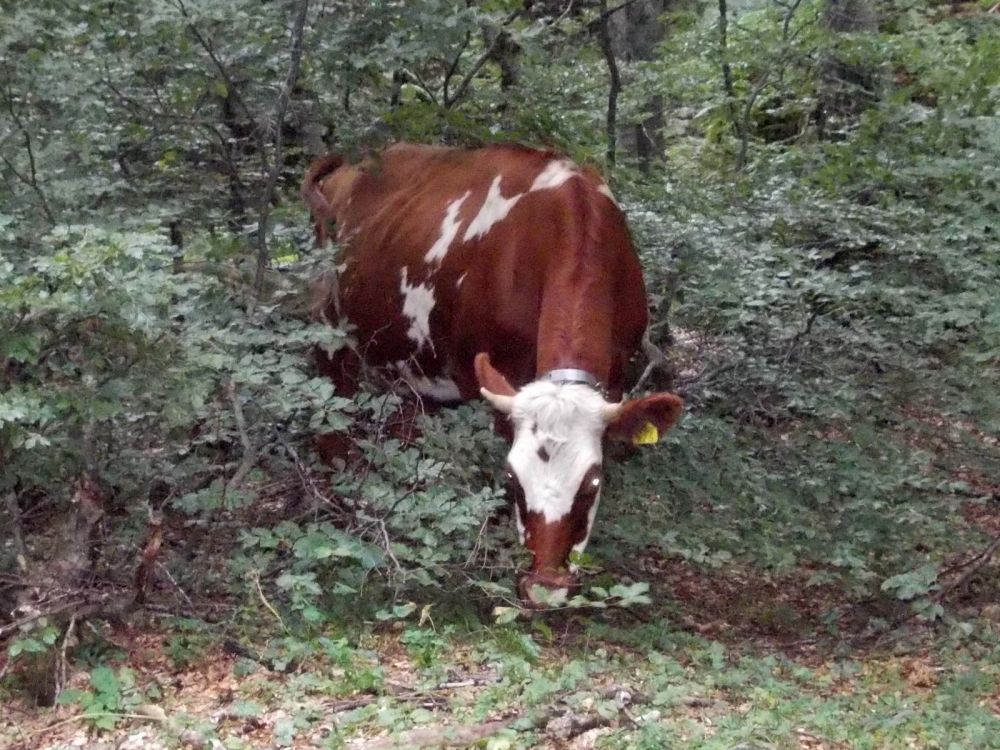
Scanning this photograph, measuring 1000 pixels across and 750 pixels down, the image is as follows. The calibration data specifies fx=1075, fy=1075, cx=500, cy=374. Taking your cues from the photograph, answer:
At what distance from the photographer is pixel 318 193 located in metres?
7.44

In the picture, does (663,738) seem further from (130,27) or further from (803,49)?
(803,49)

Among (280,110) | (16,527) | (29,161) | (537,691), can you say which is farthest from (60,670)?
(280,110)

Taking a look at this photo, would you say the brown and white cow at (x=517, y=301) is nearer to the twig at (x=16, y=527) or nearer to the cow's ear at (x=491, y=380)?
the cow's ear at (x=491, y=380)

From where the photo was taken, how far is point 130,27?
A: 16.6 ft

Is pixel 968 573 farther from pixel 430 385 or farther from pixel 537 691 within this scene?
pixel 430 385

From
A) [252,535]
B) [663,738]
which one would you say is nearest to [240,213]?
[252,535]

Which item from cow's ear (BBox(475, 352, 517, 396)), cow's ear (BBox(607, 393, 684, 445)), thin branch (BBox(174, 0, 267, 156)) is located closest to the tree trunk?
thin branch (BBox(174, 0, 267, 156))

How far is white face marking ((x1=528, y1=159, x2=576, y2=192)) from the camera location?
571 centimetres

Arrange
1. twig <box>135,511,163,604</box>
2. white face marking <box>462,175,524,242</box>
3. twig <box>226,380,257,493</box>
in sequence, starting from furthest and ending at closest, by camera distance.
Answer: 1. white face marking <box>462,175,524,242</box>
2. twig <box>226,380,257,493</box>
3. twig <box>135,511,163,604</box>

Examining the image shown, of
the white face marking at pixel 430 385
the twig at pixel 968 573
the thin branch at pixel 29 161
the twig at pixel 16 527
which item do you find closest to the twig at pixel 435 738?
the twig at pixel 16 527

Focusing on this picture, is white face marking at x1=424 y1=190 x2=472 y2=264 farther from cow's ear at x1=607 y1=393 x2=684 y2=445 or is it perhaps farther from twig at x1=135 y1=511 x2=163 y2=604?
twig at x1=135 y1=511 x2=163 y2=604

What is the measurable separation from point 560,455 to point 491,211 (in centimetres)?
192

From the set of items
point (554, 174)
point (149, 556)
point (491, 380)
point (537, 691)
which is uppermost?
point (554, 174)

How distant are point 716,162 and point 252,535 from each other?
763cm
